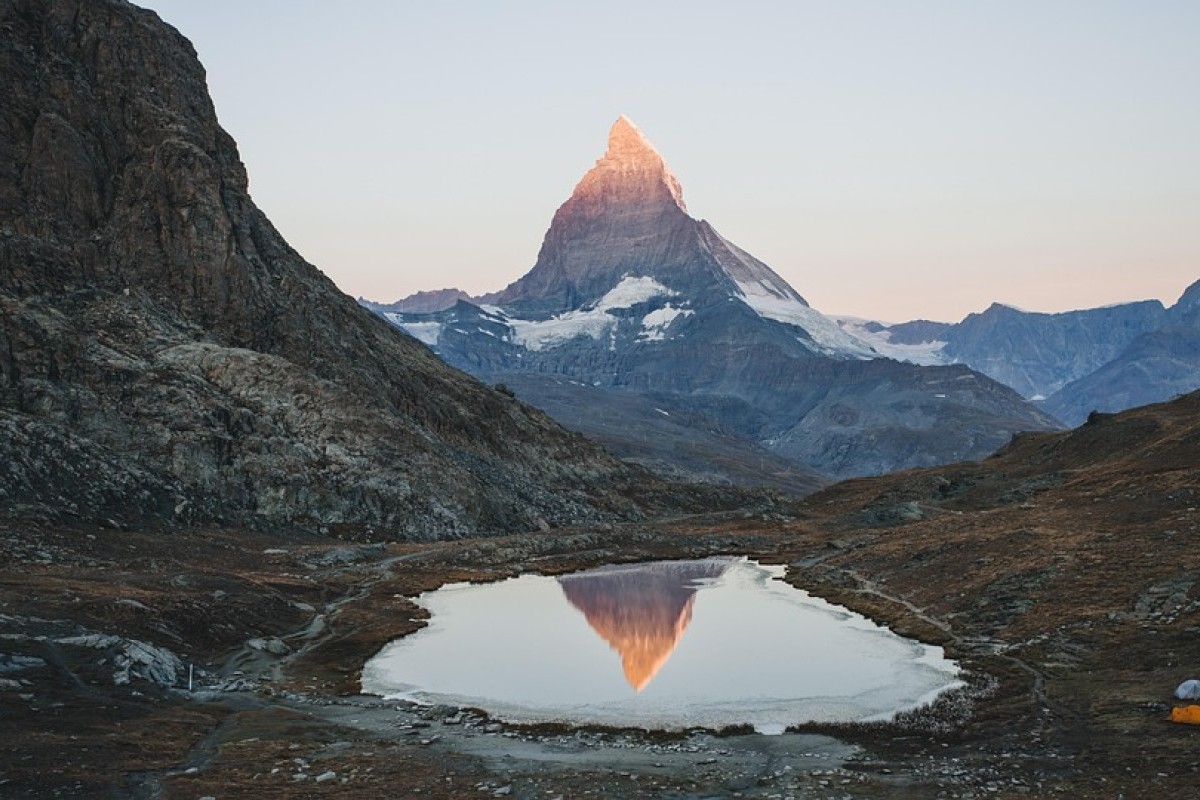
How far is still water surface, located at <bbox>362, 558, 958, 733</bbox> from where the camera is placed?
4750 cm

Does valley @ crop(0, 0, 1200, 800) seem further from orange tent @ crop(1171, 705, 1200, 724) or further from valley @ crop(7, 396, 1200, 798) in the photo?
orange tent @ crop(1171, 705, 1200, 724)

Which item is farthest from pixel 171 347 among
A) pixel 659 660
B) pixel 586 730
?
pixel 586 730

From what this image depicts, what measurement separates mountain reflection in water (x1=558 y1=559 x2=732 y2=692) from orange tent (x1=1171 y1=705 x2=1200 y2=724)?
24.8 m

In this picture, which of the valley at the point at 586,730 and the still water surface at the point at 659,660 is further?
the still water surface at the point at 659,660

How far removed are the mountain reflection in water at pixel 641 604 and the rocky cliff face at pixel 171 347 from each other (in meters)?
33.9

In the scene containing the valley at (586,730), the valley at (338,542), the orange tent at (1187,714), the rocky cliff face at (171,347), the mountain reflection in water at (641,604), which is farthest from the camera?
the rocky cliff face at (171,347)

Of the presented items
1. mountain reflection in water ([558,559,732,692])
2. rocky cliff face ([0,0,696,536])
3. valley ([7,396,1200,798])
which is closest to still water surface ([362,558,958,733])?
mountain reflection in water ([558,559,732,692])

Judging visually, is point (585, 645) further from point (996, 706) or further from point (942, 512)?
point (942, 512)

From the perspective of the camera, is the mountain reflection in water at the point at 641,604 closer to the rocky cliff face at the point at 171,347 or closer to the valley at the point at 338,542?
the valley at the point at 338,542

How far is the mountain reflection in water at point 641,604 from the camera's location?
62.2m

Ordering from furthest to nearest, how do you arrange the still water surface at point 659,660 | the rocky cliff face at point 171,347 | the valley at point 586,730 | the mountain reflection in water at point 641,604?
the rocky cliff face at point 171,347
the mountain reflection in water at point 641,604
the still water surface at point 659,660
the valley at point 586,730

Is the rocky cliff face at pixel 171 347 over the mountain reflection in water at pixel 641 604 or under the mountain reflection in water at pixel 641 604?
over

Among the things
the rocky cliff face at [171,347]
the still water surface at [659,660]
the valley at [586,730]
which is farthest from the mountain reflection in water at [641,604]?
the rocky cliff face at [171,347]

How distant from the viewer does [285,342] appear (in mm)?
152750
